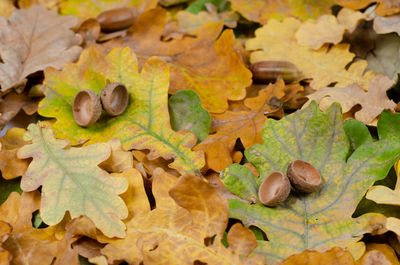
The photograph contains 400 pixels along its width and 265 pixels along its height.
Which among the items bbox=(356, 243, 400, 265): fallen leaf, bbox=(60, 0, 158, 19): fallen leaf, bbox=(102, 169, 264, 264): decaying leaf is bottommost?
bbox=(356, 243, 400, 265): fallen leaf

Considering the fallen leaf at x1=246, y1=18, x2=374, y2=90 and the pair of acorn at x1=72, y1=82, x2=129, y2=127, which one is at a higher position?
the pair of acorn at x1=72, y1=82, x2=129, y2=127

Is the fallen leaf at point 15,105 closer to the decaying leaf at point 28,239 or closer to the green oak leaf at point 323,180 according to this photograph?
the decaying leaf at point 28,239

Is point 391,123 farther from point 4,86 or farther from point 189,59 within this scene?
point 4,86

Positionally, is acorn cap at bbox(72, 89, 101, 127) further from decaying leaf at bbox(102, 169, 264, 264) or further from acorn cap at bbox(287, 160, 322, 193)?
acorn cap at bbox(287, 160, 322, 193)

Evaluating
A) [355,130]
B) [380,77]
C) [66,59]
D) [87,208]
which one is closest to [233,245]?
[87,208]

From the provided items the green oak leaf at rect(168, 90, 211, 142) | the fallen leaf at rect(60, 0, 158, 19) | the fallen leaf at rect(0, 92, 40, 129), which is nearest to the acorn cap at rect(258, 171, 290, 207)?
the green oak leaf at rect(168, 90, 211, 142)
